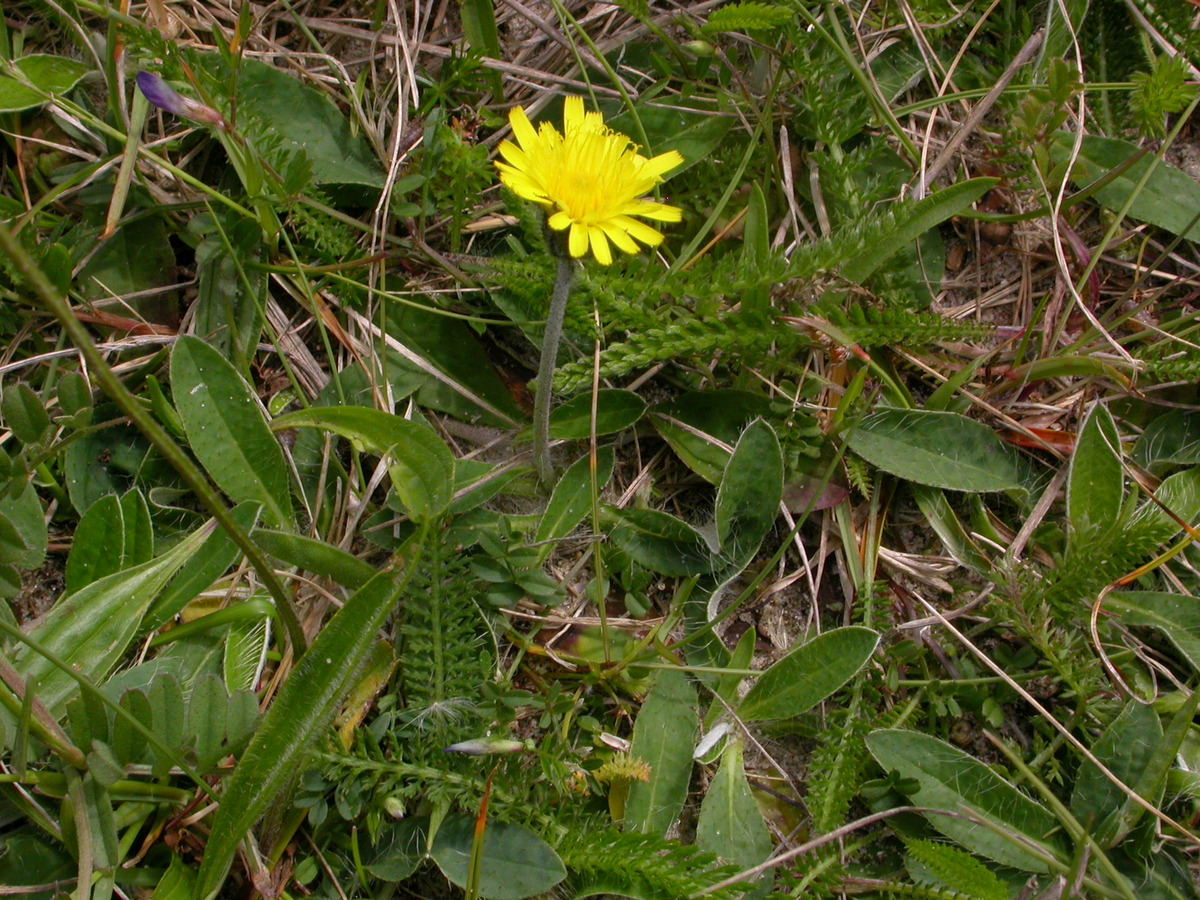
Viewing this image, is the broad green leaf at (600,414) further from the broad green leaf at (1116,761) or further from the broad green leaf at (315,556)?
the broad green leaf at (1116,761)

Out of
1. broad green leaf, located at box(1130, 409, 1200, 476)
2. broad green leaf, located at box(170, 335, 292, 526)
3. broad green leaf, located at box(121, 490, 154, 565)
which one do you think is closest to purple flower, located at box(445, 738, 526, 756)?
broad green leaf, located at box(170, 335, 292, 526)

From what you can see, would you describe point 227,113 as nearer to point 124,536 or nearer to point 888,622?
point 124,536

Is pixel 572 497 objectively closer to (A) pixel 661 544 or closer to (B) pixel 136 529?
(A) pixel 661 544

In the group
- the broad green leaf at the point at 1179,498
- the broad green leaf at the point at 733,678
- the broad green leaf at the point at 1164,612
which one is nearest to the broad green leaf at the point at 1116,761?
the broad green leaf at the point at 1164,612

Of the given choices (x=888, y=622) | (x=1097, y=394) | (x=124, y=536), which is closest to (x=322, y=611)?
(x=124, y=536)

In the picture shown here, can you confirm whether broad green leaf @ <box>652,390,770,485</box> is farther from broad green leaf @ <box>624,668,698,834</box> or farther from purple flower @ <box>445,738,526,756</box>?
purple flower @ <box>445,738,526,756</box>

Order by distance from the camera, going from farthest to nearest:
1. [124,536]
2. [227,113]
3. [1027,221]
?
[1027,221]
[227,113]
[124,536]

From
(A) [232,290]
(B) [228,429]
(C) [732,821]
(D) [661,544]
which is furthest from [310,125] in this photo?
(C) [732,821]
